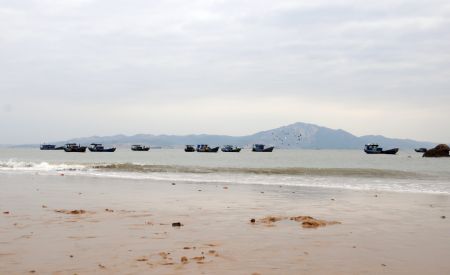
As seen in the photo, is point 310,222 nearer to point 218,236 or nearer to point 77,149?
point 218,236

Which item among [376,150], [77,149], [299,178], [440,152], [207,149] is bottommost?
[299,178]

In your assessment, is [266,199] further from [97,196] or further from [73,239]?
[73,239]

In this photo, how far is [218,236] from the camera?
10.2 m

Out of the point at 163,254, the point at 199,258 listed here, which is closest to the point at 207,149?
the point at 163,254

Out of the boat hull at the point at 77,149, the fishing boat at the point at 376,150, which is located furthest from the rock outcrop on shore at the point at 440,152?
the boat hull at the point at 77,149

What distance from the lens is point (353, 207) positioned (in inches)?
617

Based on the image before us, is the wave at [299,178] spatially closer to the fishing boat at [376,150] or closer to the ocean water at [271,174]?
the ocean water at [271,174]

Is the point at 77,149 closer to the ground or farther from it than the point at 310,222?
farther from it

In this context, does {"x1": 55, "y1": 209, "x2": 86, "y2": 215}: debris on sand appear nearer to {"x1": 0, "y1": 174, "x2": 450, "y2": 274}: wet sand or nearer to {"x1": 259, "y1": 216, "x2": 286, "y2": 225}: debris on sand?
{"x1": 0, "y1": 174, "x2": 450, "y2": 274}: wet sand

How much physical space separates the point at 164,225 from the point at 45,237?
9.53ft

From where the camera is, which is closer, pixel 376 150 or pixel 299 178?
pixel 299 178

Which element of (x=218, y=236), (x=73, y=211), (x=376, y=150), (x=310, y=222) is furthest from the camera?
(x=376, y=150)

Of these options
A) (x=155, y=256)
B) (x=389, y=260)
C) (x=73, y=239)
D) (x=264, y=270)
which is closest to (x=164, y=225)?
(x=73, y=239)

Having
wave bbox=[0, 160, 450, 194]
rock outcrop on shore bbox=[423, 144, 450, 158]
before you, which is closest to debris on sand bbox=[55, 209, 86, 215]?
wave bbox=[0, 160, 450, 194]
